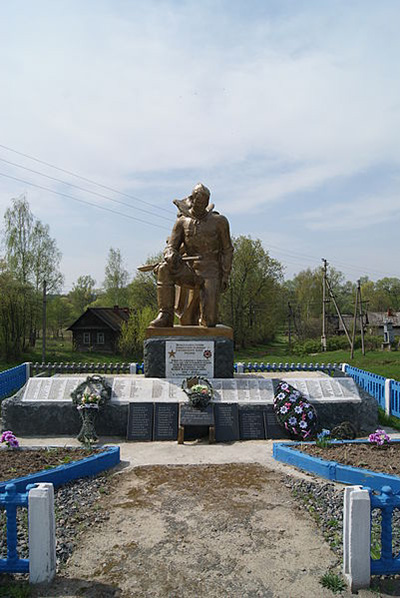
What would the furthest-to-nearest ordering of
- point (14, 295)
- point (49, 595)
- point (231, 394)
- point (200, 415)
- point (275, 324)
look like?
1. point (275, 324)
2. point (14, 295)
3. point (231, 394)
4. point (200, 415)
5. point (49, 595)

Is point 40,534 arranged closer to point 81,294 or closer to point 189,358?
point 189,358

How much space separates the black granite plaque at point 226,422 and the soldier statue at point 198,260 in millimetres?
2075

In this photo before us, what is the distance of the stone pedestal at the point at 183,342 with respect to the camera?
9305 mm

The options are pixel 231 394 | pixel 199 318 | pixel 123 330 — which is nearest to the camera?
pixel 231 394

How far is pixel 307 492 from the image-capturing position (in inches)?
204

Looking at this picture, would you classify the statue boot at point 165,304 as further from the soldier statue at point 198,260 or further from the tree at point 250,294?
the tree at point 250,294

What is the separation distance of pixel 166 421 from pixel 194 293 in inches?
123

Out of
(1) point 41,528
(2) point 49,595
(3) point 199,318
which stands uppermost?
(3) point 199,318

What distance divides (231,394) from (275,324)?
2690 cm

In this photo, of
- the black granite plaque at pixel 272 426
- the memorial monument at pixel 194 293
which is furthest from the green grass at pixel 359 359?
the black granite plaque at pixel 272 426

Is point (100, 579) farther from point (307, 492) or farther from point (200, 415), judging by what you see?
point (200, 415)

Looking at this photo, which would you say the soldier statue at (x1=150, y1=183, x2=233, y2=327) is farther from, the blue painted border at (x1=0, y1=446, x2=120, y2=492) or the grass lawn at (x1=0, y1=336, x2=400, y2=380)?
the grass lawn at (x1=0, y1=336, x2=400, y2=380)

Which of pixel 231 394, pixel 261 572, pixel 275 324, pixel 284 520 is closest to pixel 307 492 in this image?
pixel 284 520

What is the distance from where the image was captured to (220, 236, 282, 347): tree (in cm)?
3284
